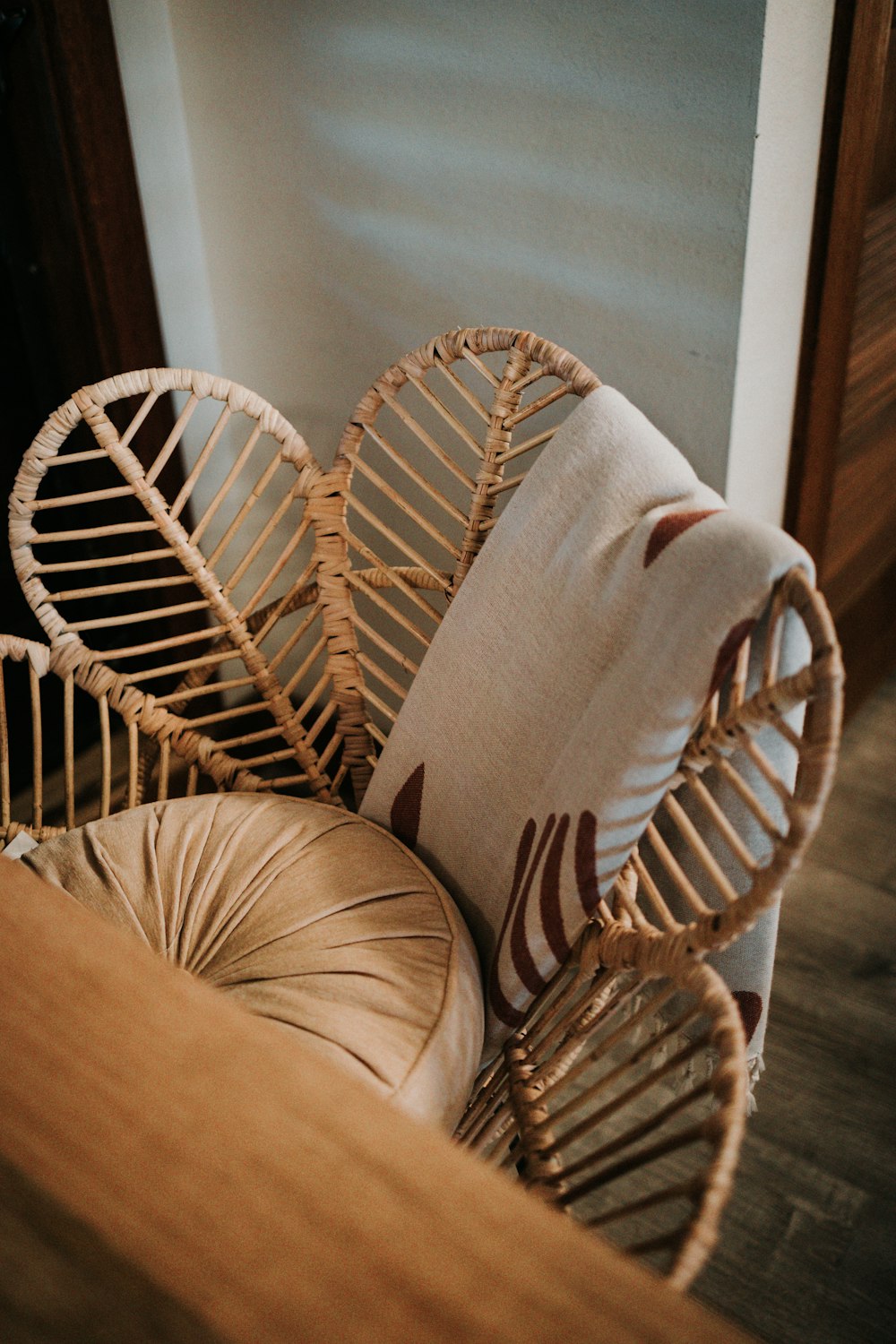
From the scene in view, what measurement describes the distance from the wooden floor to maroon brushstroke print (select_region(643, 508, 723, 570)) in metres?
0.68

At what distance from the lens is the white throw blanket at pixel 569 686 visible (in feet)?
2.24

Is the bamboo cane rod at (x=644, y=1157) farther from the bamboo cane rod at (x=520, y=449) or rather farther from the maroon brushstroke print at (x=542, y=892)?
the bamboo cane rod at (x=520, y=449)

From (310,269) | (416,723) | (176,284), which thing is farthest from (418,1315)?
(176,284)

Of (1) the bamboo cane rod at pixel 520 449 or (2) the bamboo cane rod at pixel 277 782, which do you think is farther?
(2) the bamboo cane rod at pixel 277 782

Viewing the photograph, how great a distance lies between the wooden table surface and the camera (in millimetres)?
406

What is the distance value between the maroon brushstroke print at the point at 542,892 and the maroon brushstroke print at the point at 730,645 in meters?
0.13

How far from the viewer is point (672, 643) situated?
68 centimetres

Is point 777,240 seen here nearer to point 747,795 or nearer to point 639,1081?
point 747,795

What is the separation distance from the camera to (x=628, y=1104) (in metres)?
0.81

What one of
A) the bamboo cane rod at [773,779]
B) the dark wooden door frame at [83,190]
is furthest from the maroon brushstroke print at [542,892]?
the dark wooden door frame at [83,190]

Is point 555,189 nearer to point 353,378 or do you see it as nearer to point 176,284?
point 353,378

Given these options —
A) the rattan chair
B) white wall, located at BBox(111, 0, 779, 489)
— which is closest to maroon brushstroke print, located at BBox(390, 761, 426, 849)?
the rattan chair

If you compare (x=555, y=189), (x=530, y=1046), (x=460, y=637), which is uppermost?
(x=555, y=189)

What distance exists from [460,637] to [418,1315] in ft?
1.81
